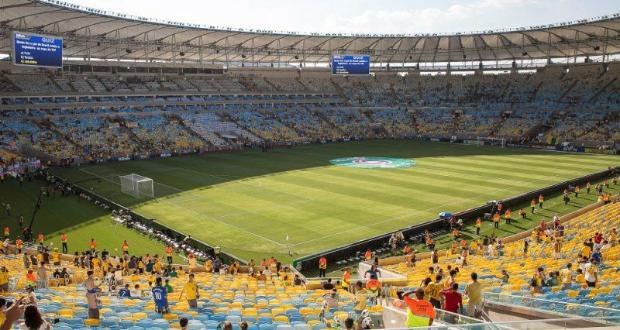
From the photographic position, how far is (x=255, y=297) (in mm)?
16062

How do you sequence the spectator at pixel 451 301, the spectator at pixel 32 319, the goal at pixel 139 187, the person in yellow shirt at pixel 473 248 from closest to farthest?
the spectator at pixel 32 319 < the spectator at pixel 451 301 < the person in yellow shirt at pixel 473 248 < the goal at pixel 139 187

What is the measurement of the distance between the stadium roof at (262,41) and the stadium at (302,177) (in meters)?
0.46

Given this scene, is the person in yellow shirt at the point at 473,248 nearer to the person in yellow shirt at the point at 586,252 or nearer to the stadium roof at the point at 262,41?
the person in yellow shirt at the point at 586,252

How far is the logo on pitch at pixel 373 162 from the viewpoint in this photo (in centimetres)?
5221

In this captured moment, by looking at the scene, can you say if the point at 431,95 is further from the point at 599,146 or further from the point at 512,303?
the point at 512,303

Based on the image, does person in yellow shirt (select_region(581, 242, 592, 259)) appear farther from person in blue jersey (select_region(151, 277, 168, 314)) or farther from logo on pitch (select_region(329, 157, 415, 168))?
logo on pitch (select_region(329, 157, 415, 168))

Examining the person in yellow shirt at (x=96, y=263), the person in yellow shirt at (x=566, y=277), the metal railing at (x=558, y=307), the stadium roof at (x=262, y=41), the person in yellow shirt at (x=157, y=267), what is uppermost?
the stadium roof at (x=262, y=41)

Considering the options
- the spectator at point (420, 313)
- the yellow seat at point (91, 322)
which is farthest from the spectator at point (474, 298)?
the yellow seat at point (91, 322)

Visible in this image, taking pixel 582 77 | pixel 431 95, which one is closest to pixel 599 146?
pixel 582 77

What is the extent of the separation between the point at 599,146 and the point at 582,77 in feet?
77.0

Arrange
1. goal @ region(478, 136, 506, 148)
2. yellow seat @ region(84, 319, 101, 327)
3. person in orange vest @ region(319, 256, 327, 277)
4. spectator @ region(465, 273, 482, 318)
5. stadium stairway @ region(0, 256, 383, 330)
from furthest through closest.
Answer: goal @ region(478, 136, 506, 148) → person in orange vest @ region(319, 256, 327, 277) → stadium stairway @ region(0, 256, 383, 330) → yellow seat @ region(84, 319, 101, 327) → spectator @ region(465, 273, 482, 318)

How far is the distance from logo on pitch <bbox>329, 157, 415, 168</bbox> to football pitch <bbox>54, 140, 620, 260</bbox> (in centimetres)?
146

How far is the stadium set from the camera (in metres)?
13.6

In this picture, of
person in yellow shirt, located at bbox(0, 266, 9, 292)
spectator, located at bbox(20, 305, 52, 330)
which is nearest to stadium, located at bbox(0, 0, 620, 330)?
spectator, located at bbox(20, 305, 52, 330)
